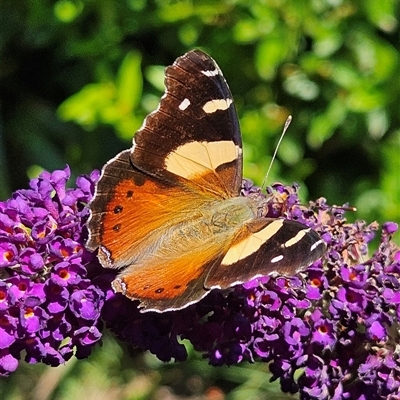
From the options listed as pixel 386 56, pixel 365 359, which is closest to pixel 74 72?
pixel 386 56

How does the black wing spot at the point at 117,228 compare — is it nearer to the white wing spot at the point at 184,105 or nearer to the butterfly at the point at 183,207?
the butterfly at the point at 183,207

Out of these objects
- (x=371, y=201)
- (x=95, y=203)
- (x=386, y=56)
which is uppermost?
(x=95, y=203)

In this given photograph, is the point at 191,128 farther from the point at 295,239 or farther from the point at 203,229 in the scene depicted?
the point at 295,239

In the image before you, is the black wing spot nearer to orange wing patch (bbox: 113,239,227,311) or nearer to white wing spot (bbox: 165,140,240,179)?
orange wing patch (bbox: 113,239,227,311)

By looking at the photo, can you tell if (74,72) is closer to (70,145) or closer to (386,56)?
(70,145)

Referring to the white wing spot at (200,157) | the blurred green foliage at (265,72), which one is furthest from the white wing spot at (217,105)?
the blurred green foliage at (265,72)
